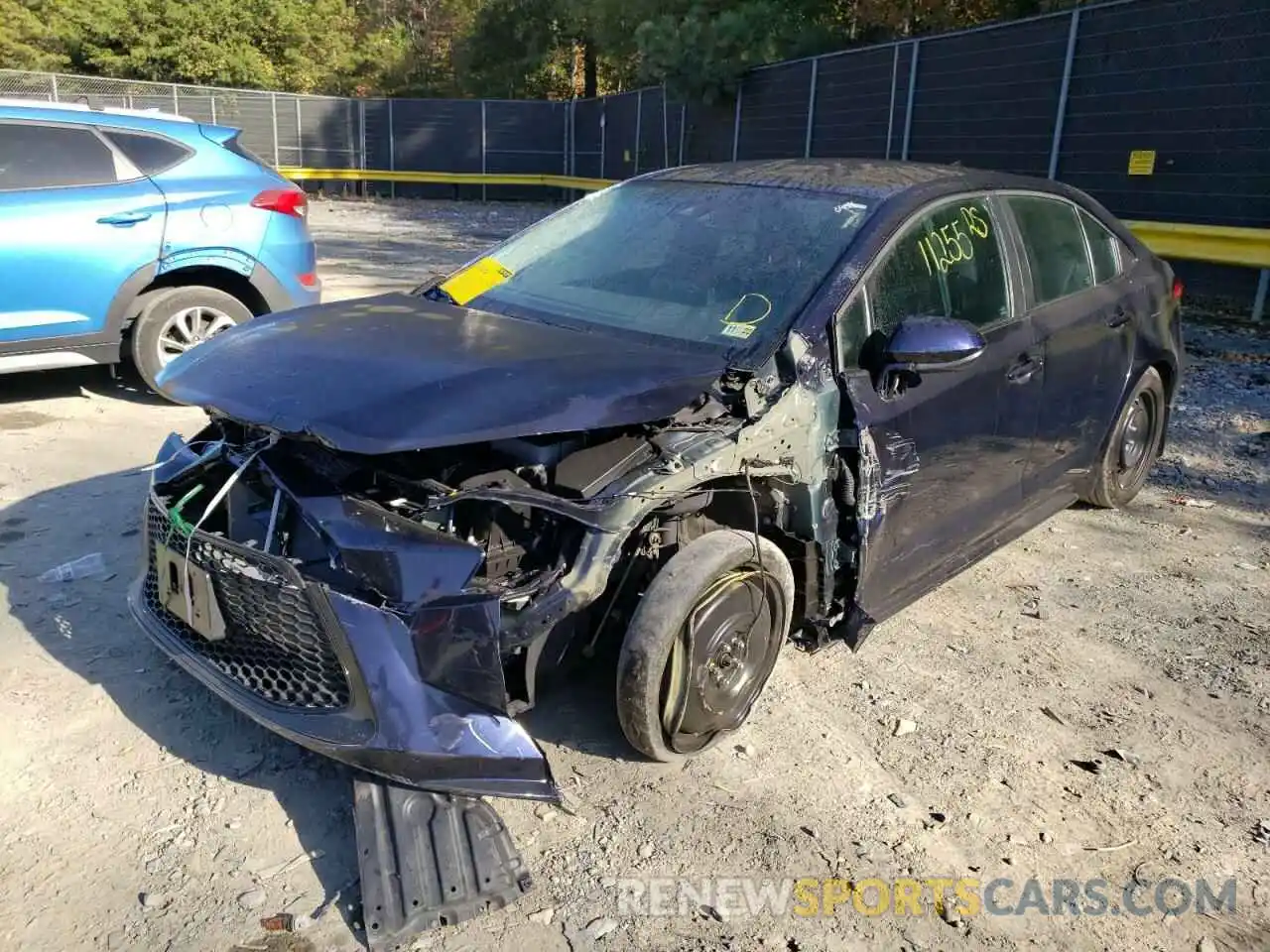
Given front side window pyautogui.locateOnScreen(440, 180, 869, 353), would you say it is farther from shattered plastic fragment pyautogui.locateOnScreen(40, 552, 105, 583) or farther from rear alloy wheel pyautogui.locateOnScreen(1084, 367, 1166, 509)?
rear alloy wheel pyautogui.locateOnScreen(1084, 367, 1166, 509)

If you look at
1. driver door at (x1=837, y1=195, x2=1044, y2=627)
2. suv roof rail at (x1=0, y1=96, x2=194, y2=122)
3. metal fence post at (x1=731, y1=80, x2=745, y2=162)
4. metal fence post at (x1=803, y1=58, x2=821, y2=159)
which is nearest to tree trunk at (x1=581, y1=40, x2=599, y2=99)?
metal fence post at (x1=731, y1=80, x2=745, y2=162)

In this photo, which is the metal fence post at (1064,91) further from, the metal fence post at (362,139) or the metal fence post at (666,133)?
the metal fence post at (362,139)

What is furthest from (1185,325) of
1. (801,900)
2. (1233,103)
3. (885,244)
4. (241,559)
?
(241,559)

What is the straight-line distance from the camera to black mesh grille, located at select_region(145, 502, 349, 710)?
8.23 ft

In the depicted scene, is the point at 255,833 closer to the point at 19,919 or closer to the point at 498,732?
the point at 19,919

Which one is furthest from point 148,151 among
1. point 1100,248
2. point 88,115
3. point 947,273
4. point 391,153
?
point 391,153

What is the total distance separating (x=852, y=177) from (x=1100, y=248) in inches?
58.9

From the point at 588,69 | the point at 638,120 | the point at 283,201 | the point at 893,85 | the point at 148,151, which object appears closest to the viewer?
the point at 148,151

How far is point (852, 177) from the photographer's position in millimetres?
3836

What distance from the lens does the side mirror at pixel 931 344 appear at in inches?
122

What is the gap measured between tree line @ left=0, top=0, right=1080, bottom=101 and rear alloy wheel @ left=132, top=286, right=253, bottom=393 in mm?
14233

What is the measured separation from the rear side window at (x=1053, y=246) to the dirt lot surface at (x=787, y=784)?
1250mm

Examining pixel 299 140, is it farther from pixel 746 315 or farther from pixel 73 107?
pixel 746 315

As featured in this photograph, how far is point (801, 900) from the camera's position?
2.52m
